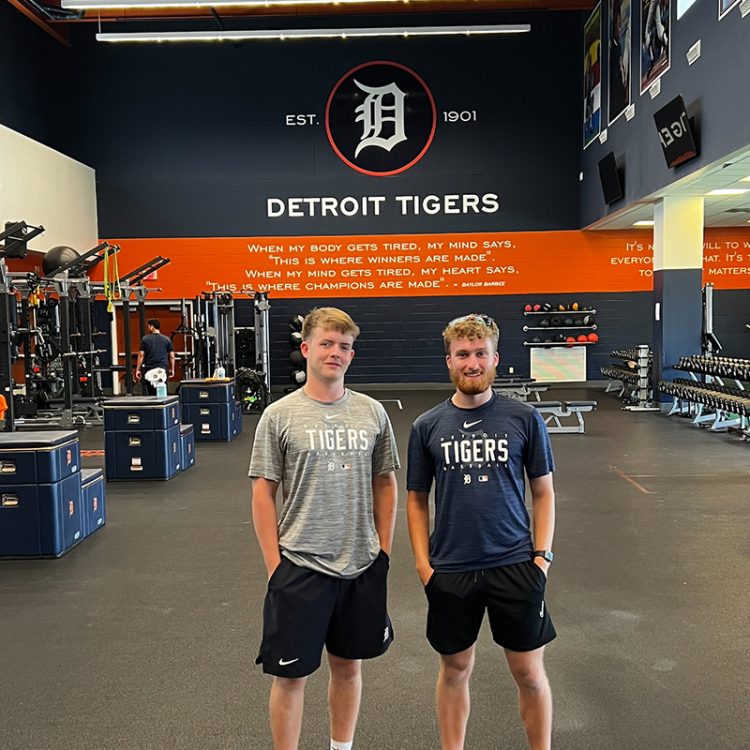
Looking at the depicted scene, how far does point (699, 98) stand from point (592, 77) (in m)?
5.54

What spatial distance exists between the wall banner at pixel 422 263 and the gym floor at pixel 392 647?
9.56 m

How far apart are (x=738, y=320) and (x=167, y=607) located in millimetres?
14146

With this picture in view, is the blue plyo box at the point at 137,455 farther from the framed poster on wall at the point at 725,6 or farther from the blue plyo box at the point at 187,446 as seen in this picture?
the framed poster on wall at the point at 725,6

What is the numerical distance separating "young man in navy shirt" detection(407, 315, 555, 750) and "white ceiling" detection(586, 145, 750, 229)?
6.75 meters

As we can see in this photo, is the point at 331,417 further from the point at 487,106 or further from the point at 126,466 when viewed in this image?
the point at 487,106

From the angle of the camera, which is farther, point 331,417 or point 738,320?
point 738,320

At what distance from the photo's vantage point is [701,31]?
28.3 ft

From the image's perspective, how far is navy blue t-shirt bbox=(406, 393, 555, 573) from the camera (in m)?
2.10

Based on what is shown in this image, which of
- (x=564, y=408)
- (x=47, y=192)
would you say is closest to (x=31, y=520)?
(x=564, y=408)

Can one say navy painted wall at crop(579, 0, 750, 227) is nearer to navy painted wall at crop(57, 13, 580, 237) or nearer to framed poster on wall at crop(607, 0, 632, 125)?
framed poster on wall at crop(607, 0, 632, 125)

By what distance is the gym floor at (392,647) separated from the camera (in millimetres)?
2580

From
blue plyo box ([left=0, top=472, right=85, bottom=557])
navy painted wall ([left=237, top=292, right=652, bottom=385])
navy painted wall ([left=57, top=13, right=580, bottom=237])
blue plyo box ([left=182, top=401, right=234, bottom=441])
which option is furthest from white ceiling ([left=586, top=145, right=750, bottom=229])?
blue plyo box ([left=0, top=472, right=85, bottom=557])

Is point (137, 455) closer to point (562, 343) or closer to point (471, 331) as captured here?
point (471, 331)

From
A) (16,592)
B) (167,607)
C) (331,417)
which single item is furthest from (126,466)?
(331,417)
